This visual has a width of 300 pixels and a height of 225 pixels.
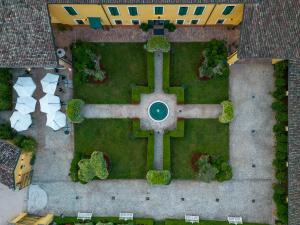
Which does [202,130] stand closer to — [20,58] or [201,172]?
[201,172]

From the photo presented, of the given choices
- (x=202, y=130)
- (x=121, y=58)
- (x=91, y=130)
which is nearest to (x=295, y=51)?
(x=202, y=130)

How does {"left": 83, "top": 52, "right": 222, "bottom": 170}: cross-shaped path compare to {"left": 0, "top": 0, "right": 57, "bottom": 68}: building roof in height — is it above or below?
below

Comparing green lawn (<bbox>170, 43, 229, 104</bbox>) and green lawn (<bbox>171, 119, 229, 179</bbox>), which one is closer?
green lawn (<bbox>170, 43, 229, 104</bbox>)

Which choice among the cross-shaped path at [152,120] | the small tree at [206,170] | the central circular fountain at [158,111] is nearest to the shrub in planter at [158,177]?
the cross-shaped path at [152,120]

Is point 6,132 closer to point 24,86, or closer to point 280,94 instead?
point 24,86

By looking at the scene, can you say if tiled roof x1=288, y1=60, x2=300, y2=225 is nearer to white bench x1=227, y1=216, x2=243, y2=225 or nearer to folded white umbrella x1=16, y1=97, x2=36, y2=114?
white bench x1=227, y1=216, x2=243, y2=225

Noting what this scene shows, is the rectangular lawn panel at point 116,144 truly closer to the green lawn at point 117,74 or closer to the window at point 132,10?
the green lawn at point 117,74

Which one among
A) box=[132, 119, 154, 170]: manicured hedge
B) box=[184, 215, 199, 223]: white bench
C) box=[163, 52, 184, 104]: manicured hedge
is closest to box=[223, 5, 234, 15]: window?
box=[163, 52, 184, 104]: manicured hedge
